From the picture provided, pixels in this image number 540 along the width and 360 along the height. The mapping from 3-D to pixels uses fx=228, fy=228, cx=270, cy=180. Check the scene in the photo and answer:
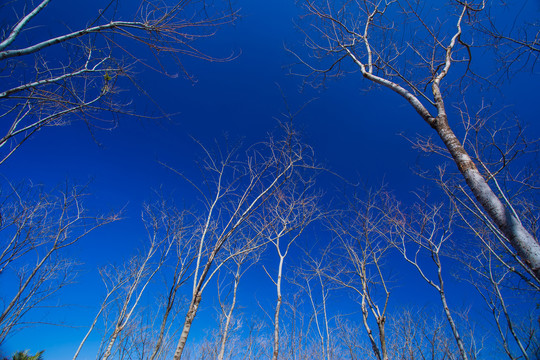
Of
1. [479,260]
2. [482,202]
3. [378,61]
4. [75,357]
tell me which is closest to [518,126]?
[378,61]

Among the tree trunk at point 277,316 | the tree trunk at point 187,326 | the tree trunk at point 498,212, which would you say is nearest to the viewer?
the tree trunk at point 498,212

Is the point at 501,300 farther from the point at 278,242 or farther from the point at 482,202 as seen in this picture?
the point at 482,202

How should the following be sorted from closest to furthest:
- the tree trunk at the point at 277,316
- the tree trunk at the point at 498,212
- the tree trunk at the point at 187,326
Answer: the tree trunk at the point at 498,212, the tree trunk at the point at 187,326, the tree trunk at the point at 277,316

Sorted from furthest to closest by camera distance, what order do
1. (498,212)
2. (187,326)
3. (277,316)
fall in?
(277,316)
(187,326)
(498,212)

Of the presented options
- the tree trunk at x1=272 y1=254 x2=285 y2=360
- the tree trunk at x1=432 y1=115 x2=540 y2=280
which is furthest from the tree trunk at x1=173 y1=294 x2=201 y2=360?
the tree trunk at x1=272 y1=254 x2=285 y2=360

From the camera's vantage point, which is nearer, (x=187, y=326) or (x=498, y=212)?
(x=498, y=212)

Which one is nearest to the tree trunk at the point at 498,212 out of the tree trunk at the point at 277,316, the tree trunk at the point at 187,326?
the tree trunk at the point at 187,326

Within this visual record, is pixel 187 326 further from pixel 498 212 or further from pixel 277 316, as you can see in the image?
pixel 277 316

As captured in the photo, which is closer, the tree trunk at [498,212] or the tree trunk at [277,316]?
Result: the tree trunk at [498,212]

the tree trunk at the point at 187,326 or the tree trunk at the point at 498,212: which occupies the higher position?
the tree trunk at the point at 498,212

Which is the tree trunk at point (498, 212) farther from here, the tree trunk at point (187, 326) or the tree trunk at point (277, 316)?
the tree trunk at point (277, 316)

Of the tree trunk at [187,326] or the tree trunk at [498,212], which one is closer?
the tree trunk at [498,212]

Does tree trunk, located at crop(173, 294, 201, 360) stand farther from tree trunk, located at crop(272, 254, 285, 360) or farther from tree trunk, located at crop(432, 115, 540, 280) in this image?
tree trunk, located at crop(272, 254, 285, 360)

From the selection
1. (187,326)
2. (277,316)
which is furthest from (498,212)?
(277,316)
